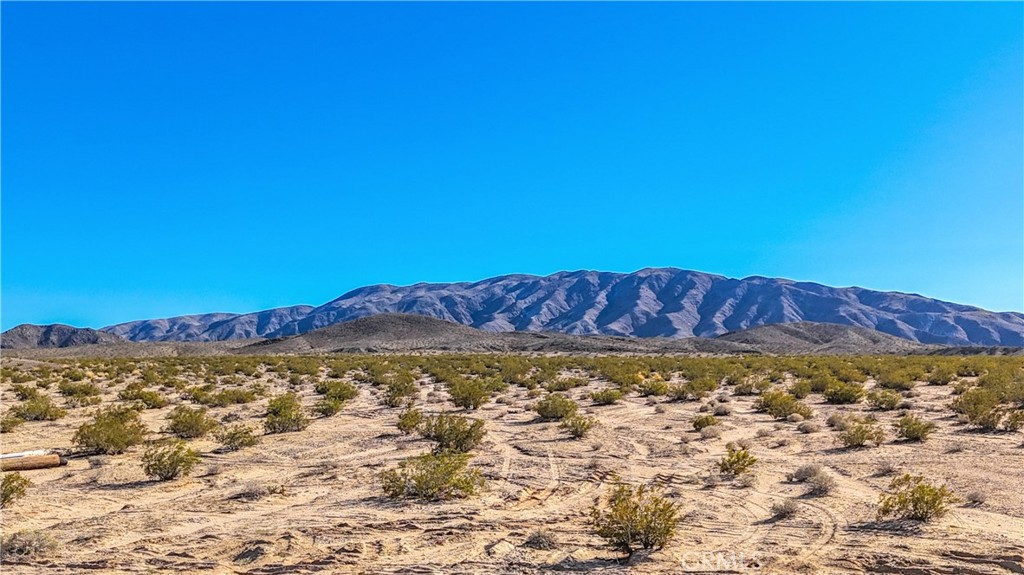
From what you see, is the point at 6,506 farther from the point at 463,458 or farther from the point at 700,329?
the point at 700,329

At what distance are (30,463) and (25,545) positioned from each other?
17.9 feet

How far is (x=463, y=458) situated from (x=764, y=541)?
17.3 feet

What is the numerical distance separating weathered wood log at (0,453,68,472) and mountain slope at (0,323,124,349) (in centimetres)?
13768

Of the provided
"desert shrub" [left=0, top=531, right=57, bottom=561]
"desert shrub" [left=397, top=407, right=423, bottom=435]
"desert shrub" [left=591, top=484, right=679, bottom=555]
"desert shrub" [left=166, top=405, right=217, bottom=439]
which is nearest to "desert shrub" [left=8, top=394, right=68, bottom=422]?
"desert shrub" [left=166, top=405, right=217, bottom=439]

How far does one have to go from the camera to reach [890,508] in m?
7.57

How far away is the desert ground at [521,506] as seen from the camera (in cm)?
647

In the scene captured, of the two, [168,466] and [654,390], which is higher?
[654,390]

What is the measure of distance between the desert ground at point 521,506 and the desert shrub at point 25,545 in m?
0.09

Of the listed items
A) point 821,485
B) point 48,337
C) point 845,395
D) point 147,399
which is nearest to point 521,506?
point 821,485

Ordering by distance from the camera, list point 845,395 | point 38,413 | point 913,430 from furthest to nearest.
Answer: point 845,395 → point 38,413 → point 913,430

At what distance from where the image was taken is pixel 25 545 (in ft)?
22.0

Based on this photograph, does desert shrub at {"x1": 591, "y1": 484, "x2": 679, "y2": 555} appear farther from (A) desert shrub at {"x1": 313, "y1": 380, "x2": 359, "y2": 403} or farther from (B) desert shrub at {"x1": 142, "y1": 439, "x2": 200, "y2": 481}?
(A) desert shrub at {"x1": 313, "y1": 380, "x2": 359, "y2": 403}

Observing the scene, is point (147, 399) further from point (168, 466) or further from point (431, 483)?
point (431, 483)

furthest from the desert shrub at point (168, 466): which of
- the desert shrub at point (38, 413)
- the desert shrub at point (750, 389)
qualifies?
the desert shrub at point (750, 389)
